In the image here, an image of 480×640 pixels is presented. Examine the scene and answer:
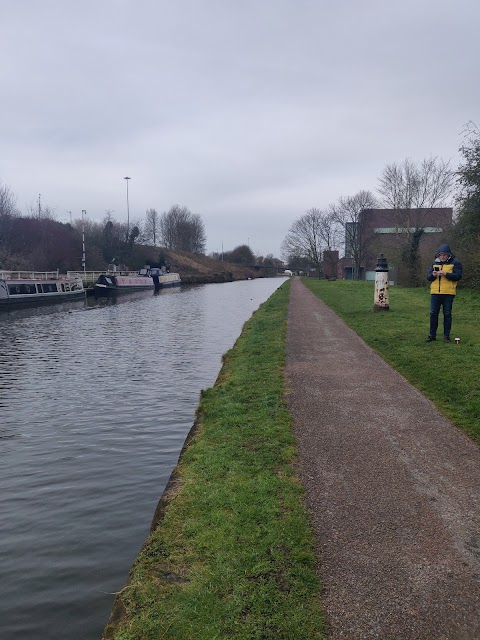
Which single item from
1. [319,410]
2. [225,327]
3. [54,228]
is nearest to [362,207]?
[54,228]

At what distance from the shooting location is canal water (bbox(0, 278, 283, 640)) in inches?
144

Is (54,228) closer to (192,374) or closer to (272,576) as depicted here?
(192,374)

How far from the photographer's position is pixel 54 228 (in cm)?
6512

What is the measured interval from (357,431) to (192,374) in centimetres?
626

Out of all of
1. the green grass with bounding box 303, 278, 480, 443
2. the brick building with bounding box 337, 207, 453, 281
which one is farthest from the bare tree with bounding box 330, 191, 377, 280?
the green grass with bounding box 303, 278, 480, 443

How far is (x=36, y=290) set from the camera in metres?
36.9

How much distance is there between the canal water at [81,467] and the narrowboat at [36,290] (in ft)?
65.5

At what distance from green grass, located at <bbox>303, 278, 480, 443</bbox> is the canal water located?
3.42 m

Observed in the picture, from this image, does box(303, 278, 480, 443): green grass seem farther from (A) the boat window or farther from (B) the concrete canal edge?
(A) the boat window

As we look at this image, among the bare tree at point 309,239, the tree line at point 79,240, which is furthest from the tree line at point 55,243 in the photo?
the bare tree at point 309,239

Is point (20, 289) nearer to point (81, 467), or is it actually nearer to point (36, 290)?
point (36, 290)

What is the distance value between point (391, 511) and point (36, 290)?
122 feet

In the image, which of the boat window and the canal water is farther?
the boat window

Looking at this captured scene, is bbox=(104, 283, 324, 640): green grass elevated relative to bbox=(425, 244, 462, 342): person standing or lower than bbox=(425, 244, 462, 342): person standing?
lower
